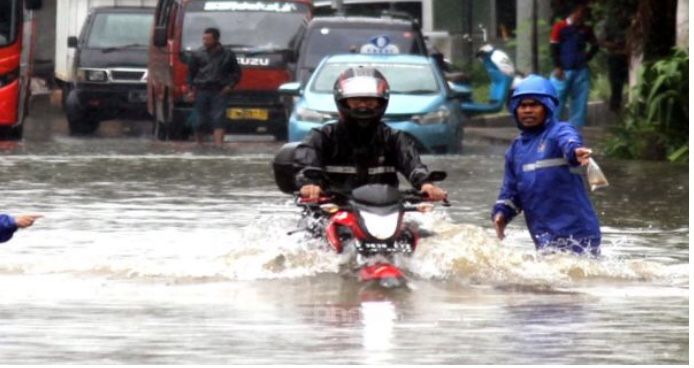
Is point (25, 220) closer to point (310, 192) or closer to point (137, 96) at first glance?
point (310, 192)

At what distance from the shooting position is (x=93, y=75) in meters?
37.2

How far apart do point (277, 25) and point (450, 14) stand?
1474cm

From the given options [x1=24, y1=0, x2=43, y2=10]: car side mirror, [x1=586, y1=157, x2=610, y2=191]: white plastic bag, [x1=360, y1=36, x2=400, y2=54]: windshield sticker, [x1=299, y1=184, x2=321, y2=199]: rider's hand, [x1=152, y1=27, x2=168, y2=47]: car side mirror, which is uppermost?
[x1=586, y1=157, x2=610, y2=191]: white plastic bag

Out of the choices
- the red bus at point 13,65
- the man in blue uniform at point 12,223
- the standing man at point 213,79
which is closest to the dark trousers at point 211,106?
the standing man at point 213,79

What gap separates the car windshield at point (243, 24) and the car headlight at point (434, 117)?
6302 mm

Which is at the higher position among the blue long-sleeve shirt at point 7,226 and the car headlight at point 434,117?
the blue long-sleeve shirt at point 7,226

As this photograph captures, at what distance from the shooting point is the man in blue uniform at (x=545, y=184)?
44.5 ft

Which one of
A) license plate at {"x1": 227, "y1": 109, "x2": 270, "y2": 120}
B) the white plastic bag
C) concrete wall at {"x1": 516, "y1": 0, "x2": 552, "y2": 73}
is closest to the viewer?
the white plastic bag

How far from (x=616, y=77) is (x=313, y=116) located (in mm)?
8111

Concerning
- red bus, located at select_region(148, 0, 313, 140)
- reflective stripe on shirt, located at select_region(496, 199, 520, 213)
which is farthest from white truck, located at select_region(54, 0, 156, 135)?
reflective stripe on shirt, located at select_region(496, 199, 520, 213)

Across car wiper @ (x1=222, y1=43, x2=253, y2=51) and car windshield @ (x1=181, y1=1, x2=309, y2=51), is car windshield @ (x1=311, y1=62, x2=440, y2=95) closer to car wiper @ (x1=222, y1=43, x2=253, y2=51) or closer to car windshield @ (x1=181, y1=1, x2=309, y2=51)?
car windshield @ (x1=181, y1=1, x2=309, y2=51)

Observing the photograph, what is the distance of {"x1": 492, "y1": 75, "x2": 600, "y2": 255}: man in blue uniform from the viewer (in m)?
13.6

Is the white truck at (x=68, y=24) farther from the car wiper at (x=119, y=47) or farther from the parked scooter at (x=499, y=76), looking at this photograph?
the parked scooter at (x=499, y=76)

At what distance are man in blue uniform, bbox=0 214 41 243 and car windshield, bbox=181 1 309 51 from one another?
73.3ft
